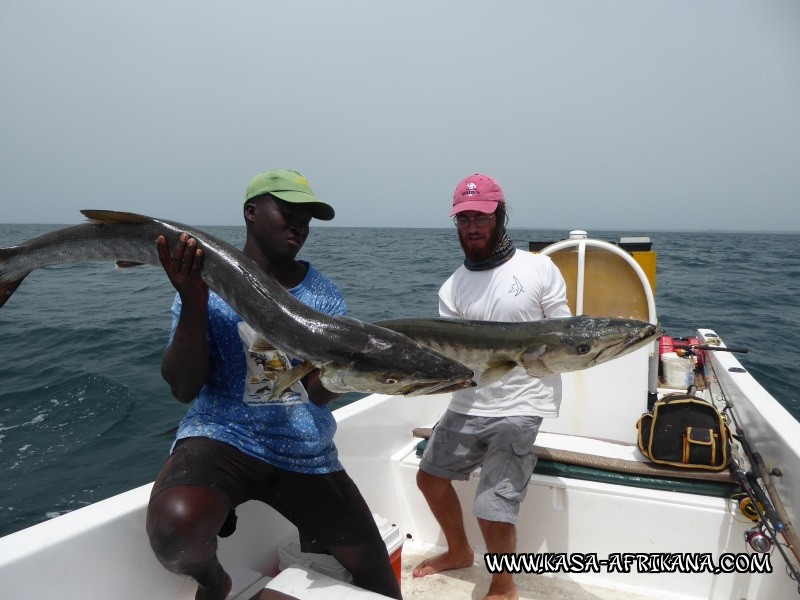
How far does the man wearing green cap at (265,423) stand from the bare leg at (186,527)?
3.0 inches

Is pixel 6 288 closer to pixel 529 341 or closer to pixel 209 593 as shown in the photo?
pixel 209 593

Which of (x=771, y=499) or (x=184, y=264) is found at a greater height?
(x=184, y=264)

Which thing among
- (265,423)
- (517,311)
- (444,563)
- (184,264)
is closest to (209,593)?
(265,423)

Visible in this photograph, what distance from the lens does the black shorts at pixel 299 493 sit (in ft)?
8.45

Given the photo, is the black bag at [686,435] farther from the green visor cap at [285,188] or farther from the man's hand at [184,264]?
the man's hand at [184,264]

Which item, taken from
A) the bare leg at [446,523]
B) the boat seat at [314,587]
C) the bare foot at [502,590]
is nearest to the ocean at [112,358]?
the boat seat at [314,587]

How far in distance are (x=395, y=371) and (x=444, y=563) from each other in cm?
247

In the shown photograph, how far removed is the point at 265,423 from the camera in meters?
2.75

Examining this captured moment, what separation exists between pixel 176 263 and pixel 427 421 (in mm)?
→ 3450

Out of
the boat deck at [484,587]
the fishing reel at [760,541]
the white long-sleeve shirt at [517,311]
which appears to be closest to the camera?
the fishing reel at [760,541]

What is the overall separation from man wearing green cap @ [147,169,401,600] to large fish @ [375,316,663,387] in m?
0.67

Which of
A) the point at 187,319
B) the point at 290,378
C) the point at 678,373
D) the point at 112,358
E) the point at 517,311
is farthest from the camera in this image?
the point at 112,358

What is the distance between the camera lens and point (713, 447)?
3693 millimetres

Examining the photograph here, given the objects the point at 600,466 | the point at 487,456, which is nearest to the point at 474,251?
the point at 487,456
